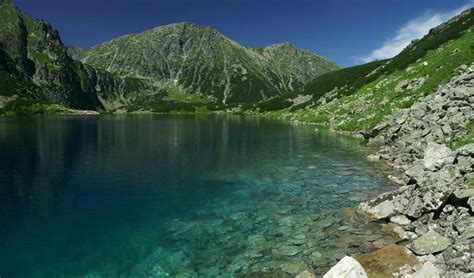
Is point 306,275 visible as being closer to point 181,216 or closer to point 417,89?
point 181,216

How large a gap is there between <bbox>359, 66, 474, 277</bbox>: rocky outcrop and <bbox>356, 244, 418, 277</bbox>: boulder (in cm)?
57

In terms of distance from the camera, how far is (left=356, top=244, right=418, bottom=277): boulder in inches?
633

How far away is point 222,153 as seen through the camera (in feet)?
187

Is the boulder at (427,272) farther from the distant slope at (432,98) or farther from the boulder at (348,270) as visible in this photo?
the distant slope at (432,98)

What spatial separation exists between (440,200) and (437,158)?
582 centimetres

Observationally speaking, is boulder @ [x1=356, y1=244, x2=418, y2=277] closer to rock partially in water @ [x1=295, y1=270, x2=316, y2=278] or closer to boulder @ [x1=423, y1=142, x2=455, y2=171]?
rock partially in water @ [x1=295, y1=270, x2=316, y2=278]

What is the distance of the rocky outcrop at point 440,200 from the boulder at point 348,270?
2.94 meters

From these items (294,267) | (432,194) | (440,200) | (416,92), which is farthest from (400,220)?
(416,92)

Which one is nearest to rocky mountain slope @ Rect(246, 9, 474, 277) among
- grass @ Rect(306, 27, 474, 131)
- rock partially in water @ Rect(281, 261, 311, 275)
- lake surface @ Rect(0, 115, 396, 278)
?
lake surface @ Rect(0, 115, 396, 278)

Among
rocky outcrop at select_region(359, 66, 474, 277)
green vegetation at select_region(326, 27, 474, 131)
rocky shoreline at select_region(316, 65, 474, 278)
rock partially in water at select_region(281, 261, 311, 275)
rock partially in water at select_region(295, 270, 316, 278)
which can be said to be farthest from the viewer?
green vegetation at select_region(326, 27, 474, 131)

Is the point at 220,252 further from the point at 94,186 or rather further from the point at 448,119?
→ the point at 448,119

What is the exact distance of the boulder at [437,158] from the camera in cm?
2469

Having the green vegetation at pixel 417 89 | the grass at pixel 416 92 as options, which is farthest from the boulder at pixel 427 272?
the grass at pixel 416 92

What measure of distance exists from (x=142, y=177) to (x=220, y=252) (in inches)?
833
